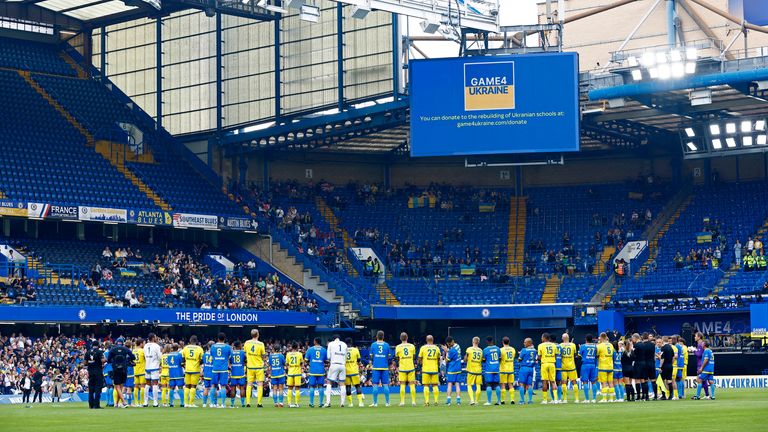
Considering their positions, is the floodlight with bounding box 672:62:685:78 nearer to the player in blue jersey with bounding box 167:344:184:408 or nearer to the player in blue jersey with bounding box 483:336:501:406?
the player in blue jersey with bounding box 483:336:501:406

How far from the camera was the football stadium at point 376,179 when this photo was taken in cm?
5597

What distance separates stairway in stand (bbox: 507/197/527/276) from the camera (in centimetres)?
6756

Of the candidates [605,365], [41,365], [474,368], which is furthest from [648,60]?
[41,365]

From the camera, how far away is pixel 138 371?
1431 inches

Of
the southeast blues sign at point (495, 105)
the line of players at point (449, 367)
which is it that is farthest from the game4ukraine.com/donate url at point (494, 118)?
the line of players at point (449, 367)

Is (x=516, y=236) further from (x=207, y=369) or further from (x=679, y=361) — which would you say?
(x=207, y=369)

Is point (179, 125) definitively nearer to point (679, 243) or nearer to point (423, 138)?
point (423, 138)

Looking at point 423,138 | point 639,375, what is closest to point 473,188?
point 423,138

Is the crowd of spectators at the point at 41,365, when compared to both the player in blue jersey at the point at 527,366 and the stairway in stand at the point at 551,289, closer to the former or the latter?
the player in blue jersey at the point at 527,366

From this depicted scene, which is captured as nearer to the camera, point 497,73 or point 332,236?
point 497,73

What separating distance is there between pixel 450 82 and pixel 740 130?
1339cm

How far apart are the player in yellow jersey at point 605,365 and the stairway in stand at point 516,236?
3193cm

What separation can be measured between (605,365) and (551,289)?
3028 cm

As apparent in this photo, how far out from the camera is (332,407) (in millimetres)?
34531
